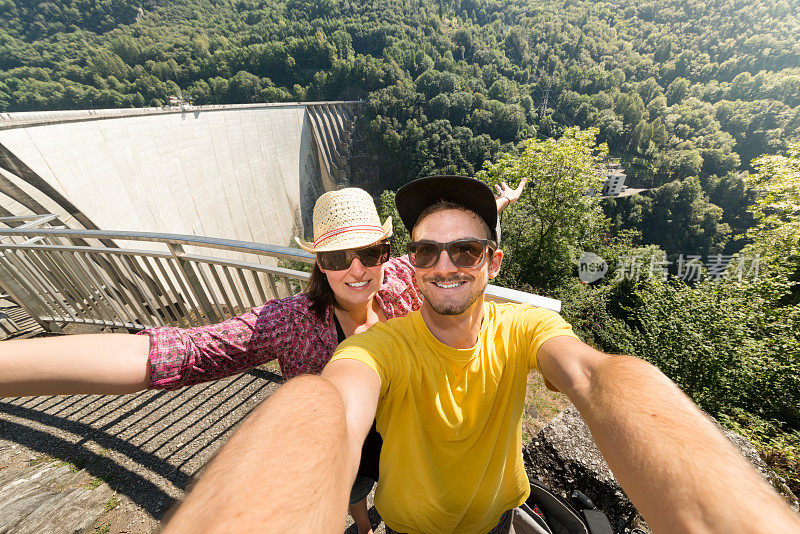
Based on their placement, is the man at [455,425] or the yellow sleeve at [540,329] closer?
the man at [455,425]

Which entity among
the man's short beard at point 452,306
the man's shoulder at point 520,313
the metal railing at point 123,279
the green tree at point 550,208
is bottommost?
the green tree at point 550,208

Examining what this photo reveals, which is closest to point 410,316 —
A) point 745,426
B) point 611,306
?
point 745,426

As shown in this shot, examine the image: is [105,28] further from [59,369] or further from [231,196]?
[59,369]

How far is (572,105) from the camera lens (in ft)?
197

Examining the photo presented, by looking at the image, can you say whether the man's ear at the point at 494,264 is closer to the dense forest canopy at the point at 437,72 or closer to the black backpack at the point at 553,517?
the black backpack at the point at 553,517

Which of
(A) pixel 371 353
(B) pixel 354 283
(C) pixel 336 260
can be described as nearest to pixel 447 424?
(A) pixel 371 353

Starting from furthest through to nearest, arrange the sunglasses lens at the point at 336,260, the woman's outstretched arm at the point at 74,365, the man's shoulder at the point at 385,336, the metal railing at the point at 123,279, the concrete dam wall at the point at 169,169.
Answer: the concrete dam wall at the point at 169,169 < the metal railing at the point at 123,279 < the sunglasses lens at the point at 336,260 < the man's shoulder at the point at 385,336 < the woman's outstretched arm at the point at 74,365

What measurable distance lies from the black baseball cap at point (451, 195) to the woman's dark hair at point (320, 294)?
1.99 ft

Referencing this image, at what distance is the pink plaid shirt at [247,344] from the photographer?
1.17 metres

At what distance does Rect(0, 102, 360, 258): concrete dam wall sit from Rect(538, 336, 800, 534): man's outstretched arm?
809 inches

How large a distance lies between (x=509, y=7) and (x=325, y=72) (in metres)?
78.5

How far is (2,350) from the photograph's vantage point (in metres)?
0.89

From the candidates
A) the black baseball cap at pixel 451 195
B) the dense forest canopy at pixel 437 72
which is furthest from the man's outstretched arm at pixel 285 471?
the dense forest canopy at pixel 437 72

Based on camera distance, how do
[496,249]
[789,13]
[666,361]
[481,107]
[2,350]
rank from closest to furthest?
[2,350], [496,249], [666,361], [481,107], [789,13]
